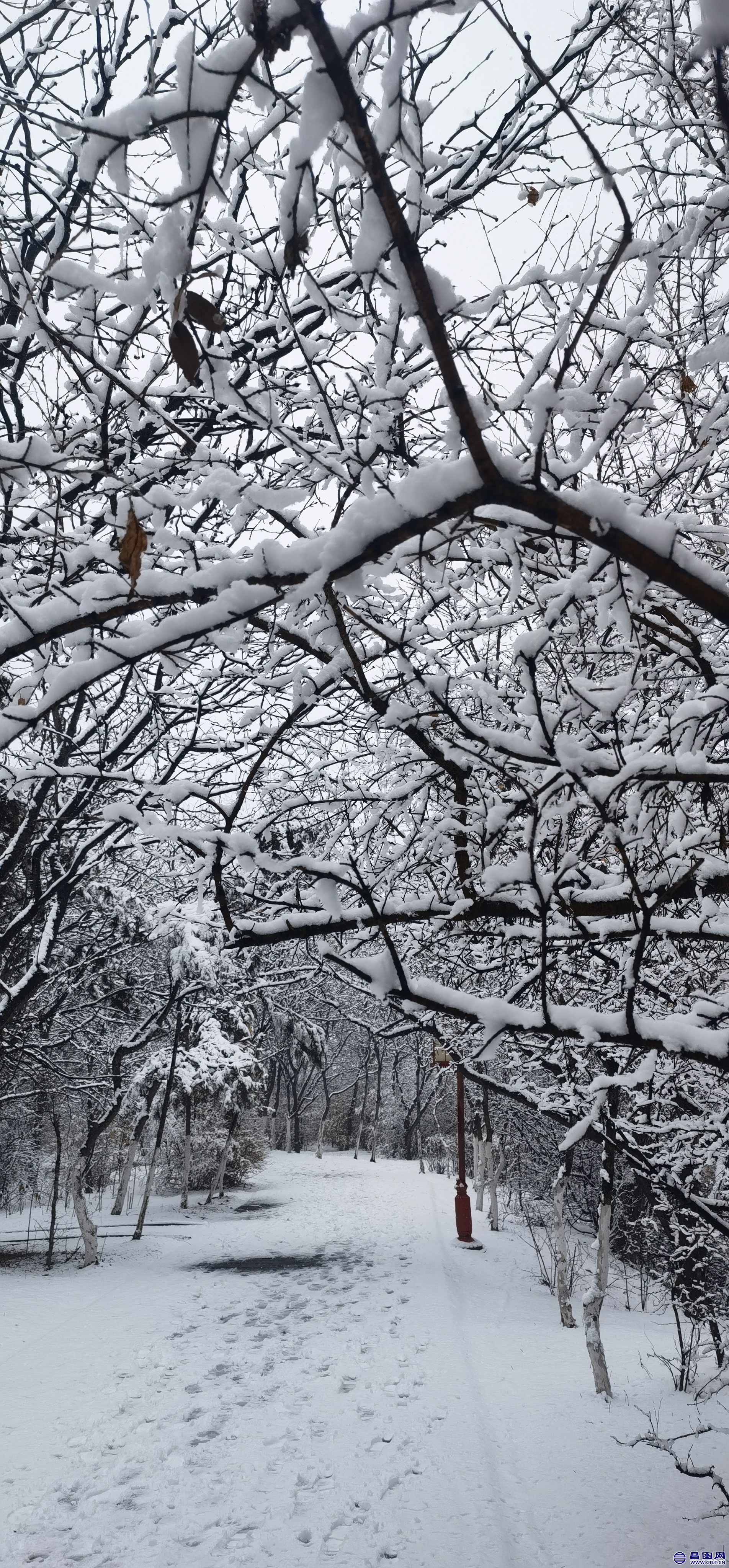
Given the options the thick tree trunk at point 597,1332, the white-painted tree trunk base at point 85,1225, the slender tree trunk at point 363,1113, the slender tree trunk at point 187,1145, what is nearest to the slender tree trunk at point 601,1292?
the thick tree trunk at point 597,1332

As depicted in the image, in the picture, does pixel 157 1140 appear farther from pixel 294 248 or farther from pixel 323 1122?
pixel 323 1122

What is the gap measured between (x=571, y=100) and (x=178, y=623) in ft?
10.1

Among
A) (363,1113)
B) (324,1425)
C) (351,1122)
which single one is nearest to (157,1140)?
(324,1425)

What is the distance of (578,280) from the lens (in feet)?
8.04

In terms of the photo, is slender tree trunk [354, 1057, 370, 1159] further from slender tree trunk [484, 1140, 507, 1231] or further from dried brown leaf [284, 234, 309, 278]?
dried brown leaf [284, 234, 309, 278]

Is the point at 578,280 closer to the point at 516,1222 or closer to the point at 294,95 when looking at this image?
the point at 294,95

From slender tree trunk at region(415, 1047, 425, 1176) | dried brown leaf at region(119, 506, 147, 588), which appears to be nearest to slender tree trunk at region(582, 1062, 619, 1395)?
dried brown leaf at region(119, 506, 147, 588)

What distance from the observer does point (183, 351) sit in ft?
4.24

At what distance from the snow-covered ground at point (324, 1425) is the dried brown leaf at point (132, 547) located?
20.4 ft

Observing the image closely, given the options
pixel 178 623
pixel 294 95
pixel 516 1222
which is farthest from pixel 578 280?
pixel 516 1222

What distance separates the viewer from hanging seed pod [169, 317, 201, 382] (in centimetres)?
126

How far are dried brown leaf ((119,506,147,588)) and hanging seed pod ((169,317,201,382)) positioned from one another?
275mm

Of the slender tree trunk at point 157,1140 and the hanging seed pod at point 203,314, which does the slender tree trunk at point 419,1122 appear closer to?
the slender tree trunk at point 157,1140

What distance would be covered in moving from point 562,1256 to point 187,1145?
40.1ft
